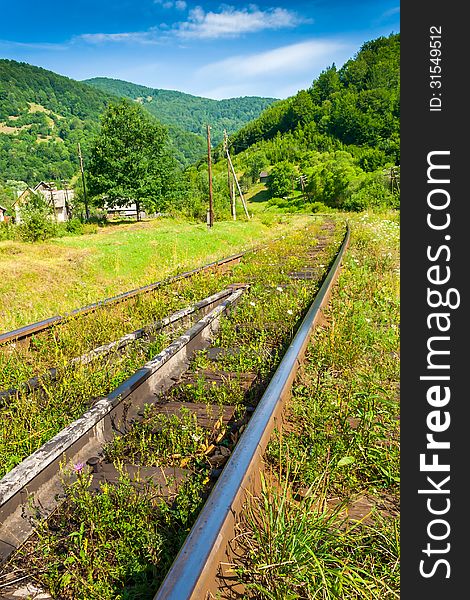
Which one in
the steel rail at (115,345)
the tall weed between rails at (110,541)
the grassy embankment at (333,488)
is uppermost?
the steel rail at (115,345)

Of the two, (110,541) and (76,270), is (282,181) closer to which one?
(76,270)

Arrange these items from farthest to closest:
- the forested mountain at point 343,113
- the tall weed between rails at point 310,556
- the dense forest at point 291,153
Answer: the forested mountain at point 343,113 < the dense forest at point 291,153 < the tall weed between rails at point 310,556

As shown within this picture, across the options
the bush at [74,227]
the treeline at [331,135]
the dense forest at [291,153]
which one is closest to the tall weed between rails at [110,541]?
the dense forest at [291,153]

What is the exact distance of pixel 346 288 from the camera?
7.48 meters

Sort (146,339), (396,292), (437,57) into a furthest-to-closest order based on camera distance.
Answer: (396,292) < (146,339) < (437,57)

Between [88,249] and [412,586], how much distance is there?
592 inches

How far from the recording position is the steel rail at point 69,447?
229cm

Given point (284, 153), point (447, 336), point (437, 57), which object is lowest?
point (447, 336)

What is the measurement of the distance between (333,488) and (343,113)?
393ft

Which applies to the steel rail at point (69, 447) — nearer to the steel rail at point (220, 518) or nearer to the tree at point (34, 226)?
the steel rail at point (220, 518)

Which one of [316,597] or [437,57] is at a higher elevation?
[437,57]

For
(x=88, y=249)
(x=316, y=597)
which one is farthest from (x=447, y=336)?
(x=88, y=249)

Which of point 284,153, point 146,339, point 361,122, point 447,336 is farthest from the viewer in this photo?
point 284,153

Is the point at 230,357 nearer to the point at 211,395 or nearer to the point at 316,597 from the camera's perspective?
the point at 211,395
